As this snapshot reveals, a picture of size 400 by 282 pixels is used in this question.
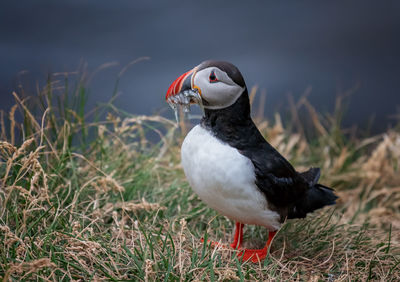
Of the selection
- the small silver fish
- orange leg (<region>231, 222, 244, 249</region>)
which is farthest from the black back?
orange leg (<region>231, 222, 244, 249</region>)

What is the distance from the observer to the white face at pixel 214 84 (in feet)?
7.13

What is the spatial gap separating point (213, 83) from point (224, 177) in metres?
0.50

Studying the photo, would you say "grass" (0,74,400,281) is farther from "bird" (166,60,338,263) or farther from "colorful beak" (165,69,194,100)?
"colorful beak" (165,69,194,100)

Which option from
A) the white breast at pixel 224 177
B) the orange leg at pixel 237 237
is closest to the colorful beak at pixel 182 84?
the white breast at pixel 224 177

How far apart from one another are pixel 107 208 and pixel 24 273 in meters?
0.96

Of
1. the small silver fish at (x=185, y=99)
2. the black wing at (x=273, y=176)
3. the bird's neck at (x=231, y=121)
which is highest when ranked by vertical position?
the small silver fish at (x=185, y=99)

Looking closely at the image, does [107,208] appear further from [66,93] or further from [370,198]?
[370,198]

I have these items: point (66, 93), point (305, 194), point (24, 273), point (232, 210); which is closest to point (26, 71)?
point (66, 93)

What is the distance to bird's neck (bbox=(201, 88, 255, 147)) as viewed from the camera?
2.27m

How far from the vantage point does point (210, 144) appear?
7.43 ft

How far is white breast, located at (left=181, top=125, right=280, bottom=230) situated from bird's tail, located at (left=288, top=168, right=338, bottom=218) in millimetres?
239

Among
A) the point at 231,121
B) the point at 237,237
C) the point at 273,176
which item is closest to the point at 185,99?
the point at 231,121

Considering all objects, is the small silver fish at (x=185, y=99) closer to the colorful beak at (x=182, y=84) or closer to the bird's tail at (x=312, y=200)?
the colorful beak at (x=182, y=84)

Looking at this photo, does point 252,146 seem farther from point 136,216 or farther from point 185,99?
point 136,216
